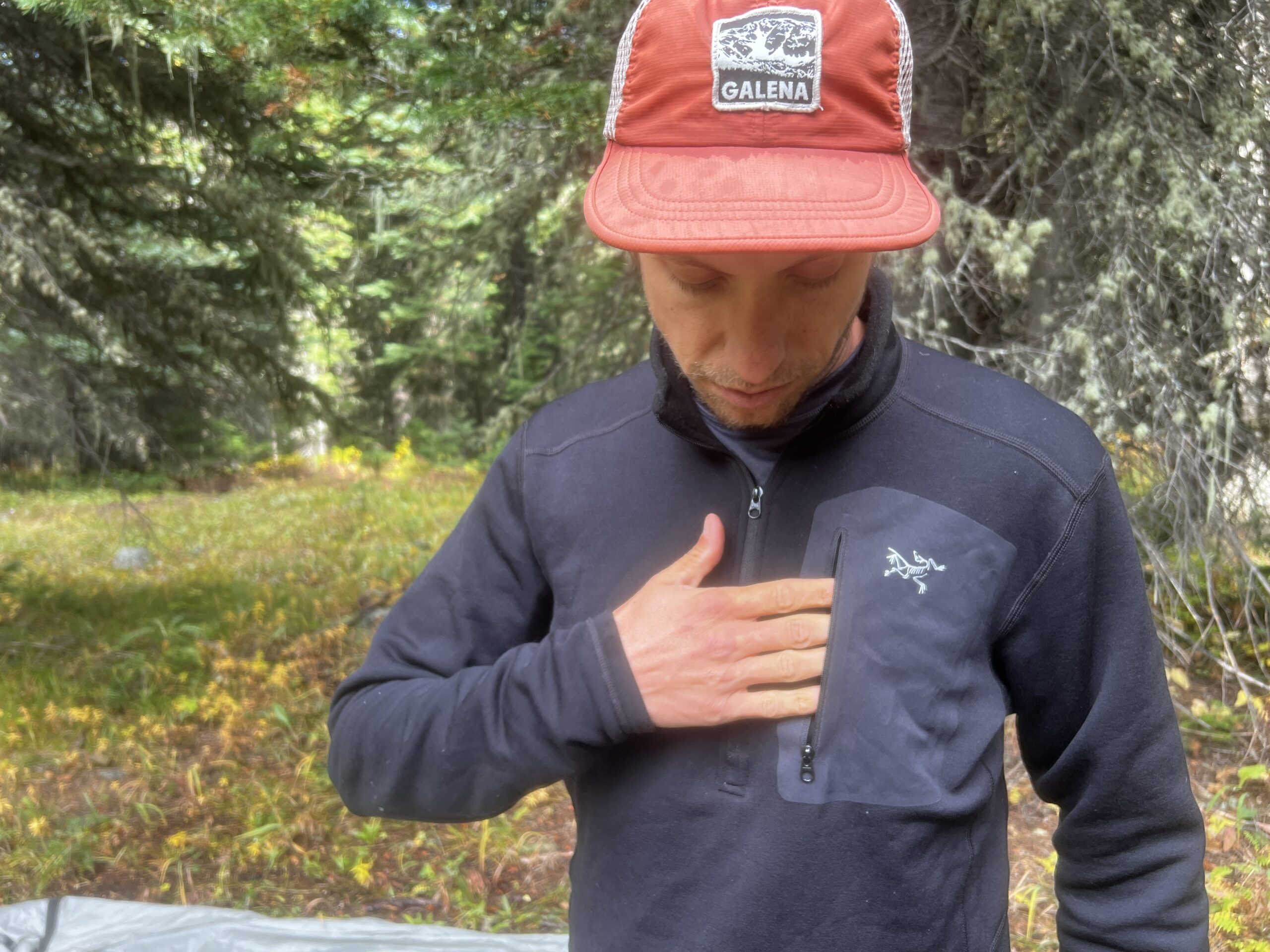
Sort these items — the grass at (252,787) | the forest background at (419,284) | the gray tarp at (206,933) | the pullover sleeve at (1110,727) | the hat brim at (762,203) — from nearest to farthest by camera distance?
the hat brim at (762,203)
the pullover sleeve at (1110,727)
the gray tarp at (206,933)
the forest background at (419,284)
the grass at (252,787)

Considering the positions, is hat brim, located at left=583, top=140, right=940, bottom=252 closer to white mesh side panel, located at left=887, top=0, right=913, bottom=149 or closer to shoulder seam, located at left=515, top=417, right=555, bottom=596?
white mesh side panel, located at left=887, top=0, right=913, bottom=149

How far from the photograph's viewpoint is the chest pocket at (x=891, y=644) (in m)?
1.19

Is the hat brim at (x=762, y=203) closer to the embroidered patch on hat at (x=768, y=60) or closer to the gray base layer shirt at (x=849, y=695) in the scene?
the embroidered patch on hat at (x=768, y=60)

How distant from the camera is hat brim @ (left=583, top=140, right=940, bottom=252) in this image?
105cm

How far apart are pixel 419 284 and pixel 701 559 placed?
4.89 metres

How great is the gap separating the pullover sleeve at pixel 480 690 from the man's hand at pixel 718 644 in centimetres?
3

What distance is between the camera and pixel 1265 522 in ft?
12.0

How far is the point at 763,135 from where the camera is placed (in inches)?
44.1

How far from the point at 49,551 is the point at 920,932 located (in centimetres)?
Answer: 1102

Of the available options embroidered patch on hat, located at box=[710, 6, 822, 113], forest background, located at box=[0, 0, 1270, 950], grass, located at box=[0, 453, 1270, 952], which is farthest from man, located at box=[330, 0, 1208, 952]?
grass, located at box=[0, 453, 1270, 952]

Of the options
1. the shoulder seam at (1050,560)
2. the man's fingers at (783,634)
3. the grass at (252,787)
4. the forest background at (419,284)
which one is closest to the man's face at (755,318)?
the man's fingers at (783,634)

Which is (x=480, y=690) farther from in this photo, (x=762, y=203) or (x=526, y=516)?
(x=762, y=203)

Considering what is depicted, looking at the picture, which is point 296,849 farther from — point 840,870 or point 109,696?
point 840,870

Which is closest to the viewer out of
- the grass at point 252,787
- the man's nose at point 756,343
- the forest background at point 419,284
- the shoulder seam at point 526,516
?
the man's nose at point 756,343
